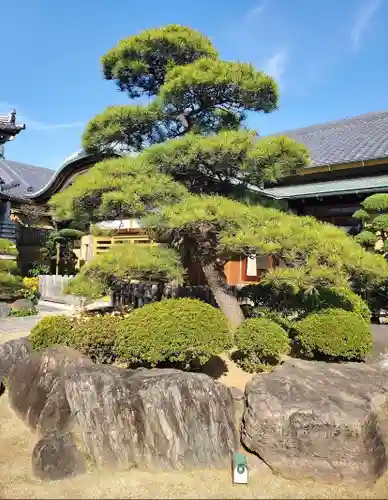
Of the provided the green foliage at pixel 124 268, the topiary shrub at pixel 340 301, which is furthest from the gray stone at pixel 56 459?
the topiary shrub at pixel 340 301

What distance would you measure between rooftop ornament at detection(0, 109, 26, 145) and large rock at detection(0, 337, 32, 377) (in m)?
6.97

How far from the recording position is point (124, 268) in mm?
5293

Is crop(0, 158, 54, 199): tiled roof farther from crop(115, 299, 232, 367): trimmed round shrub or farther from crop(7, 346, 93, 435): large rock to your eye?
crop(115, 299, 232, 367): trimmed round shrub

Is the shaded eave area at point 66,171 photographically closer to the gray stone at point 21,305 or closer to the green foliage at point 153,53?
the gray stone at point 21,305

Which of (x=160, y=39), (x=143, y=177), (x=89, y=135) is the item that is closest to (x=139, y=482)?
(x=143, y=177)

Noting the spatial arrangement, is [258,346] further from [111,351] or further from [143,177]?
[143,177]

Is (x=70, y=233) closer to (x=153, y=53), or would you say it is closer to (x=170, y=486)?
(x=153, y=53)

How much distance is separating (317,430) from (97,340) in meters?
2.96

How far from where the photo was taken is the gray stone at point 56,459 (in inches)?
144

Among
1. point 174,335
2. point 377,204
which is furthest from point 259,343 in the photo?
point 377,204

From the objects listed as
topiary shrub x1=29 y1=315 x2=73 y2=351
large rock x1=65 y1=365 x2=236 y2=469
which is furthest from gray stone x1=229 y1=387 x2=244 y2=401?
topiary shrub x1=29 y1=315 x2=73 y2=351

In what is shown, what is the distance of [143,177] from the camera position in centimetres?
555

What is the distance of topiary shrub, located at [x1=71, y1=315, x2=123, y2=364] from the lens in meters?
5.26

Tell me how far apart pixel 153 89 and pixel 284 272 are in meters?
4.24
